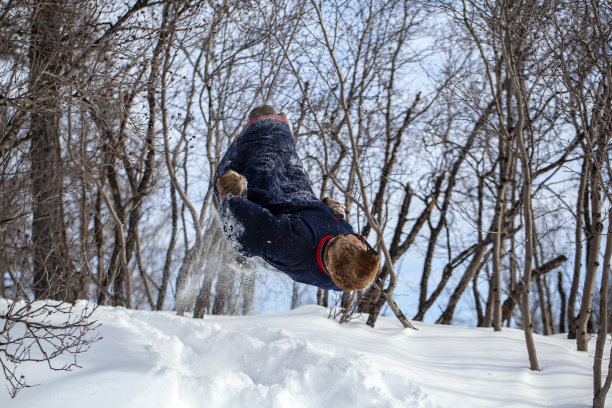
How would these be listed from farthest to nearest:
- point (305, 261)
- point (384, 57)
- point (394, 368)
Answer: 1. point (384, 57)
2. point (394, 368)
3. point (305, 261)

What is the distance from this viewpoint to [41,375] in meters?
3.01

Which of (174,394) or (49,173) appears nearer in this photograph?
(174,394)

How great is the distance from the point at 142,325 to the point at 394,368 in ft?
7.62

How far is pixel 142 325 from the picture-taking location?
4340 mm

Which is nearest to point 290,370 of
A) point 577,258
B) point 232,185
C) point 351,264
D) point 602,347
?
point 351,264

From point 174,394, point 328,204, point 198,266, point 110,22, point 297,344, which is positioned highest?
point 110,22

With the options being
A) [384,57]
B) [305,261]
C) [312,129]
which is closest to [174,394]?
[305,261]

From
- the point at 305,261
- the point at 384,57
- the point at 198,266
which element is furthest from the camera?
the point at 384,57

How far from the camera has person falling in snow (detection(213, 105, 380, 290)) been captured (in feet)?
10.0

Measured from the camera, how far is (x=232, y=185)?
3.48m

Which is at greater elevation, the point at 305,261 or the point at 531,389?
the point at 305,261

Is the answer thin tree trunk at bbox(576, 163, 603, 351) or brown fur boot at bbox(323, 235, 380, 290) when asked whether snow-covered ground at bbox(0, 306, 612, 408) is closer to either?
thin tree trunk at bbox(576, 163, 603, 351)

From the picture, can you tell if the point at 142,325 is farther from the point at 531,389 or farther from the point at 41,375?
the point at 531,389

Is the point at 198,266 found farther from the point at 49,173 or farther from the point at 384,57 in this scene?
the point at 384,57
